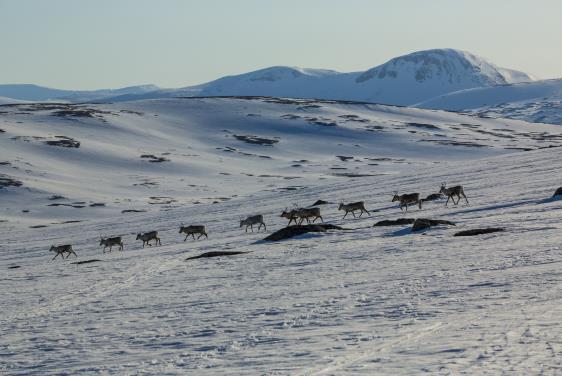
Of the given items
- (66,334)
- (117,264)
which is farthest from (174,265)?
(66,334)

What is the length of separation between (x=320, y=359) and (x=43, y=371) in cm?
531

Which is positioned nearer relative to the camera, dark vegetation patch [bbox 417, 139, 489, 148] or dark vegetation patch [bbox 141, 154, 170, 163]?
dark vegetation patch [bbox 141, 154, 170, 163]

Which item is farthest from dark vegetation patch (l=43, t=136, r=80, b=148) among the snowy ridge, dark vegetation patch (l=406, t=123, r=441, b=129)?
the snowy ridge

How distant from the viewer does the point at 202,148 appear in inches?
5536

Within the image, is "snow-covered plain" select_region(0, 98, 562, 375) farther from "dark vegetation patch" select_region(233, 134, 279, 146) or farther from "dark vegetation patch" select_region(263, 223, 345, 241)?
"dark vegetation patch" select_region(233, 134, 279, 146)

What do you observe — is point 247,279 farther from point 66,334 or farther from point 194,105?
point 194,105

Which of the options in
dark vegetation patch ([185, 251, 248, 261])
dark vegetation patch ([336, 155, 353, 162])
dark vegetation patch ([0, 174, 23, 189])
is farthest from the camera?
dark vegetation patch ([336, 155, 353, 162])

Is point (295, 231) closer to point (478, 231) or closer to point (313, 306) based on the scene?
point (478, 231)

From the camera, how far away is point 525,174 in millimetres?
56750

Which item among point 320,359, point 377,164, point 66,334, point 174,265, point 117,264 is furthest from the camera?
point 377,164

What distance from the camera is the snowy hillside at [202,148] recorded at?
93.6m

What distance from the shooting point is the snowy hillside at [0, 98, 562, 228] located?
9356 cm

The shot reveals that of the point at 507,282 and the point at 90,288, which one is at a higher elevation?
the point at 507,282

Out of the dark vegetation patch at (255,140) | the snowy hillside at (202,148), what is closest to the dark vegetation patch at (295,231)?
the snowy hillside at (202,148)
